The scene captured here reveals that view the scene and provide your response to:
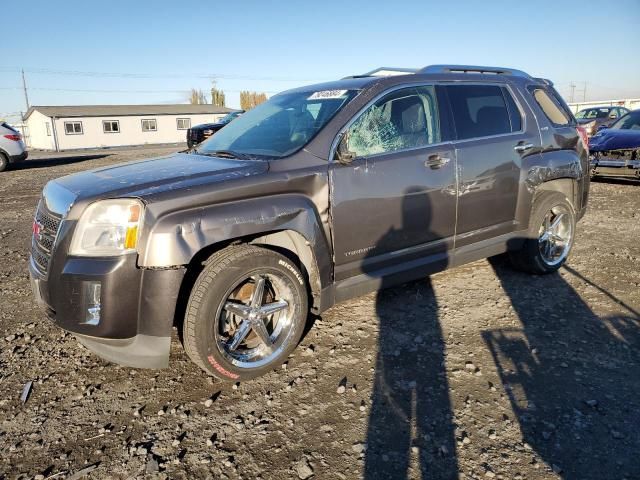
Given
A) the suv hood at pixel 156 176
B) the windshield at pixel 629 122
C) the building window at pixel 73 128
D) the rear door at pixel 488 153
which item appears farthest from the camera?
the building window at pixel 73 128

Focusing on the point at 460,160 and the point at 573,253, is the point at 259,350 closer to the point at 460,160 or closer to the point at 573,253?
the point at 460,160

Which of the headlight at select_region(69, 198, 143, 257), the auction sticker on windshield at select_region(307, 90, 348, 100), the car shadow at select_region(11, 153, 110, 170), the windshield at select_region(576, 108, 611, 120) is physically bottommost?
the car shadow at select_region(11, 153, 110, 170)

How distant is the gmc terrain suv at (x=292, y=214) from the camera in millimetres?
2541

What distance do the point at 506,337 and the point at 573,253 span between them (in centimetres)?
257

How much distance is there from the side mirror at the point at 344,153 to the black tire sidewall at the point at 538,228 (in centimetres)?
221

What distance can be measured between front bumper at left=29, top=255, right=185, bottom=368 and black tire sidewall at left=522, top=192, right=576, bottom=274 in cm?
338

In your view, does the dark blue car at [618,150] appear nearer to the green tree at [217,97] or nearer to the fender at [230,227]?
the fender at [230,227]

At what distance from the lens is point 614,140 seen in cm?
934

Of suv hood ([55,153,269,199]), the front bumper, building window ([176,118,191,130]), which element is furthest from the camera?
building window ([176,118,191,130])

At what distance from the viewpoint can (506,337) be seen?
3404 mm

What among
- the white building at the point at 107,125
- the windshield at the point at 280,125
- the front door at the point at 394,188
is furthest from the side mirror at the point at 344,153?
the white building at the point at 107,125

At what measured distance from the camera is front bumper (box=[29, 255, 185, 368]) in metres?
2.47

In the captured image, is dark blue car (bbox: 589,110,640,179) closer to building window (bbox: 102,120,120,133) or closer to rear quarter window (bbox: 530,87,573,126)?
rear quarter window (bbox: 530,87,573,126)

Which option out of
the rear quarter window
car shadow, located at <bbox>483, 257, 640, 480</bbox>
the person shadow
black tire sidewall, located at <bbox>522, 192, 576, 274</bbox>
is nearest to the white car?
the person shadow
